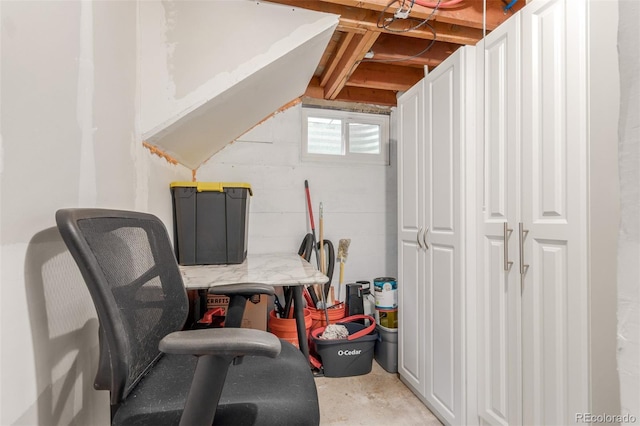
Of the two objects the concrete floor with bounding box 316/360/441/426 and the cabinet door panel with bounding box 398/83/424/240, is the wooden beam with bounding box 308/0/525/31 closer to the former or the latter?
the cabinet door panel with bounding box 398/83/424/240

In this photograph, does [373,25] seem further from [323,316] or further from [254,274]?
[323,316]

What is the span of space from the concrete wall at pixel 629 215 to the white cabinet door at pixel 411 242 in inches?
61.6

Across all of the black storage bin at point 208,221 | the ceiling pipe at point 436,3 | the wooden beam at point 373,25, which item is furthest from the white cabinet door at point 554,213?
the black storage bin at point 208,221

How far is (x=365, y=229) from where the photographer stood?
2904mm

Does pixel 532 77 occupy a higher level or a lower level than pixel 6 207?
higher

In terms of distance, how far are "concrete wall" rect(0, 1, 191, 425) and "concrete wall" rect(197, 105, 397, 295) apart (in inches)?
58.7

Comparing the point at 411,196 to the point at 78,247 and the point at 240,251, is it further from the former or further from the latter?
the point at 78,247

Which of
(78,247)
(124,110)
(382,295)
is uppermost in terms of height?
(124,110)

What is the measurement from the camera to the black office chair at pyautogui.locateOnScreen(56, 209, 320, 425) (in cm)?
63

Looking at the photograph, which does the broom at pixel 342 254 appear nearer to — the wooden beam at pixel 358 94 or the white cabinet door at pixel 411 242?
the white cabinet door at pixel 411 242

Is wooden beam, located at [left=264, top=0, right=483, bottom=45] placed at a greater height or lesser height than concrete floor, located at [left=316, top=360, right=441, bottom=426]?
greater

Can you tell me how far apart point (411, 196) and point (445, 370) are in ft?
3.44

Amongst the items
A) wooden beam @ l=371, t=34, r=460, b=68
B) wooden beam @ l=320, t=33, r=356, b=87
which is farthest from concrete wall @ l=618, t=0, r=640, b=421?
wooden beam @ l=371, t=34, r=460, b=68

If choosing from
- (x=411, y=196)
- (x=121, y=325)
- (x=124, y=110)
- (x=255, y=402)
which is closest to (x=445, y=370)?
(x=411, y=196)
